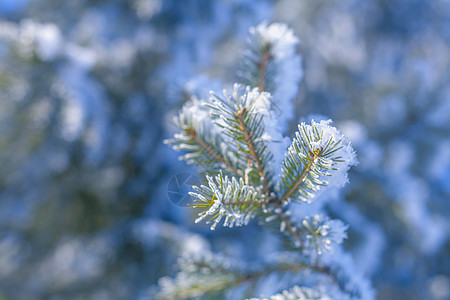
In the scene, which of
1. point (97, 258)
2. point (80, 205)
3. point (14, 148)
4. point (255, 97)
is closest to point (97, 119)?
point (14, 148)

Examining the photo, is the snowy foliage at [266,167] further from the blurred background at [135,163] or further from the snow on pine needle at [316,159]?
the blurred background at [135,163]

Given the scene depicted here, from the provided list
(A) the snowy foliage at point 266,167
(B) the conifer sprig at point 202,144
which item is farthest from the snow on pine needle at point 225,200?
(B) the conifer sprig at point 202,144

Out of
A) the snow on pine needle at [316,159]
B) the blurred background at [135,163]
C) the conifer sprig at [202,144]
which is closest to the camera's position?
the snow on pine needle at [316,159]

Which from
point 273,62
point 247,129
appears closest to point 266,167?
point 247,129

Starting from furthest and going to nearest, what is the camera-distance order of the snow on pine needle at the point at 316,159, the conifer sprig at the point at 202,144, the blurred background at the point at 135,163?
1. the blurred background at the point at 135,163
2. the conifer sprig at the point at 202,144
3. the snow on pine needle at the point at 316,159

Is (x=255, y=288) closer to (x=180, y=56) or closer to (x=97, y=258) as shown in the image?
(x=97, y=258)

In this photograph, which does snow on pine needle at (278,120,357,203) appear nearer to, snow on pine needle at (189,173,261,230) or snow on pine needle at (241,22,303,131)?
snow on pine needle at (189,173,261,230)

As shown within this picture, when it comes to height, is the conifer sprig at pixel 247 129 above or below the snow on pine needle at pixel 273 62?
below

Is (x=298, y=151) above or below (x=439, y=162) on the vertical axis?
below

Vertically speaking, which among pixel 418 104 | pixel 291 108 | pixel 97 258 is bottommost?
pixel 291 108
